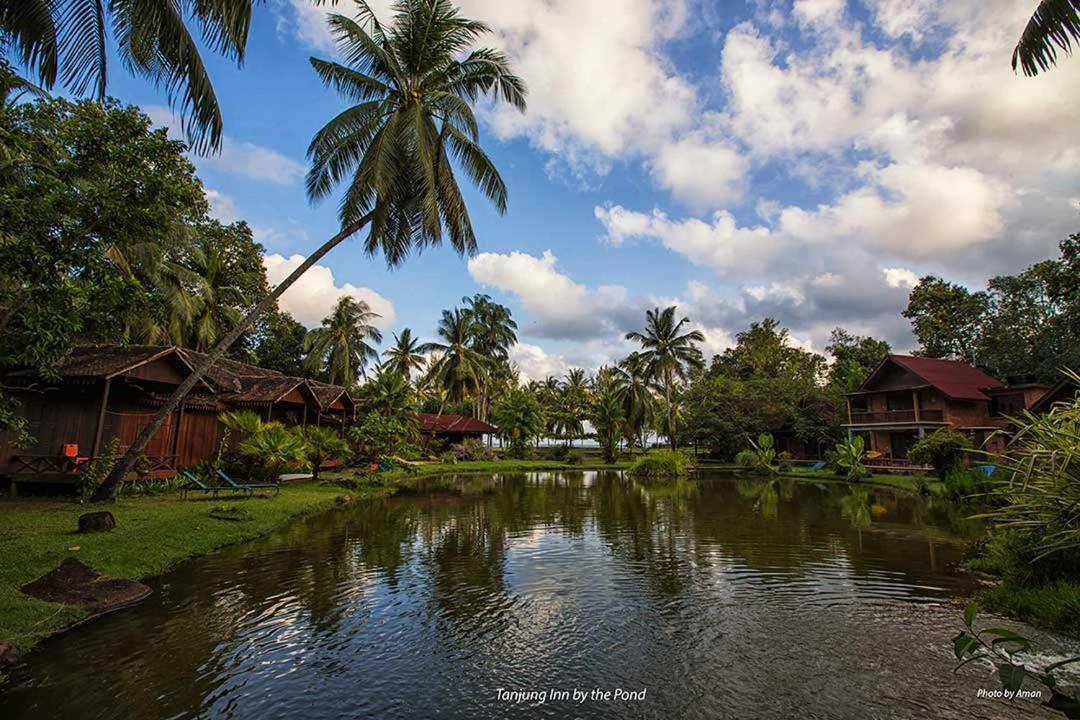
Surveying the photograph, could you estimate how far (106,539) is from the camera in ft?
30.3

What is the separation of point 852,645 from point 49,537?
12.2 m

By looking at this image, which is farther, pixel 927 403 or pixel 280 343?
pixel 280 343

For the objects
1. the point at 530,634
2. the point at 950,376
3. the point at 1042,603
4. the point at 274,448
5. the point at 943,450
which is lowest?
the point at 530,634

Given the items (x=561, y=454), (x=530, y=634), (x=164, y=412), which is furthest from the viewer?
(x=561, y=454)

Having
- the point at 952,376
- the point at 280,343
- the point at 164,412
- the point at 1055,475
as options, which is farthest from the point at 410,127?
the point at 952,376

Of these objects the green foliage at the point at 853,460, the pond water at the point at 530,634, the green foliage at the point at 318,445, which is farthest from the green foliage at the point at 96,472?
the green foliage at the point at 853,460

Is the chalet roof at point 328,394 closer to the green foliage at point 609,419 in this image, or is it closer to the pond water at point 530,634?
the pond water at point 530,634

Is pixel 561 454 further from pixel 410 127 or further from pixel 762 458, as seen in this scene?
pixel 410 127

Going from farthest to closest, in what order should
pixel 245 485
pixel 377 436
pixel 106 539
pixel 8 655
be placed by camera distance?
pixel 377 436 → pixel 245 485 → pixel 106 539 → pixel 8 655

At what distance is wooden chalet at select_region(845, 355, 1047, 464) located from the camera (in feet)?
97.5

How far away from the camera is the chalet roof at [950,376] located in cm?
2995

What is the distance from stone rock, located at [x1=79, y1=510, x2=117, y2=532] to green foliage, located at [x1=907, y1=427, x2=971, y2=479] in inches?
1062

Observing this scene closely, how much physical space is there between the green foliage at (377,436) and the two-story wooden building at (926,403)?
88.8 feet

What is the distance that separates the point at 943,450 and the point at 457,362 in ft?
97.3
